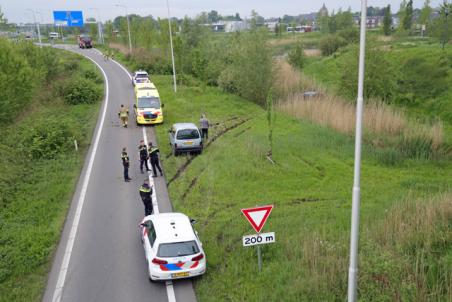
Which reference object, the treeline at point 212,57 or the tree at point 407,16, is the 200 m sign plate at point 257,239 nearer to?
the treeline at point 212,57

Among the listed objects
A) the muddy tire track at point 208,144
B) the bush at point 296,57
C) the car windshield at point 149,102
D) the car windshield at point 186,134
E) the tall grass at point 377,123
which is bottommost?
the muddy tire track at point 208,144

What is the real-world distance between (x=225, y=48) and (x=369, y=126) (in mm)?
29059

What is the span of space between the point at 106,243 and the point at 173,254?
11.0ft

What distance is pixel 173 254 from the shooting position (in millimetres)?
11484

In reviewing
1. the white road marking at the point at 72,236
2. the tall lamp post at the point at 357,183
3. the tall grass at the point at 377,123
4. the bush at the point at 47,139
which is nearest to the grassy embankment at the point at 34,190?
the bush at the point at 47,139

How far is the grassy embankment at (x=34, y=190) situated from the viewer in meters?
12.3

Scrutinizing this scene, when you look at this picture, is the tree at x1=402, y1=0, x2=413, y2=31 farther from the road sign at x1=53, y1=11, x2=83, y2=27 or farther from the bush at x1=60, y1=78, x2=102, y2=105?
the bush at x1=60, y1=78, x2=102, y2=105

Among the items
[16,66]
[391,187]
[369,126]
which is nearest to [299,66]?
[369,126]

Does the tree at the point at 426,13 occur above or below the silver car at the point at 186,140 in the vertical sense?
above

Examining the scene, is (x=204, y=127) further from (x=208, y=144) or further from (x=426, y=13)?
(x=426, y=13)

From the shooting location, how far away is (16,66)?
28.0 meters

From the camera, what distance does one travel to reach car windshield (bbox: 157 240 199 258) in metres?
11.5

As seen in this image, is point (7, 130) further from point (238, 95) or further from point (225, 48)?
point (225, 48)

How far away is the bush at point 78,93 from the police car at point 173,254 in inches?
1038
